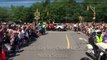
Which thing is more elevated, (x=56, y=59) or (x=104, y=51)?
Result: (x=104, y=51)

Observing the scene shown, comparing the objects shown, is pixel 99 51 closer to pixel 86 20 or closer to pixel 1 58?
pixel 1 58

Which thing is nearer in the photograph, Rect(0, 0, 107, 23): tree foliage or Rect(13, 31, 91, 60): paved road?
Rect(13, 31, 91, 60): paved road

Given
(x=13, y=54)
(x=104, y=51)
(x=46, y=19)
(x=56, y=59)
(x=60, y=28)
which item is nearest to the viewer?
(x=104, y=51)

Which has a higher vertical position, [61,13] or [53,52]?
[53,52]

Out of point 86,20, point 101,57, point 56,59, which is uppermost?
point 101,57

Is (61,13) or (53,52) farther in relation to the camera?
(61,13)

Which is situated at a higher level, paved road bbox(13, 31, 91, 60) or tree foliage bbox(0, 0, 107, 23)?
paved road bbox(13, 31, 91, 60)

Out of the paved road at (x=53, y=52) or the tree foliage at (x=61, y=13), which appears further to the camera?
the tree foliage at (x=61, y=13)

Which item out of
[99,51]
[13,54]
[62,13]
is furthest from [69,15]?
[99,51]

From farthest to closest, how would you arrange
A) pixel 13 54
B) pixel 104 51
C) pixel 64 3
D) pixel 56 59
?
pixel 64 3 < pixel 13 54 < pixel 56 59 < pixel 104 51

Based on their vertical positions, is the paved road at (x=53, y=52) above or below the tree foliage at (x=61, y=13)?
above

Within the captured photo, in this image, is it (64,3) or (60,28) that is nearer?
(60,28)

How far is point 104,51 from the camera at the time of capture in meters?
11.9

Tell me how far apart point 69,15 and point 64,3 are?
13.3m
